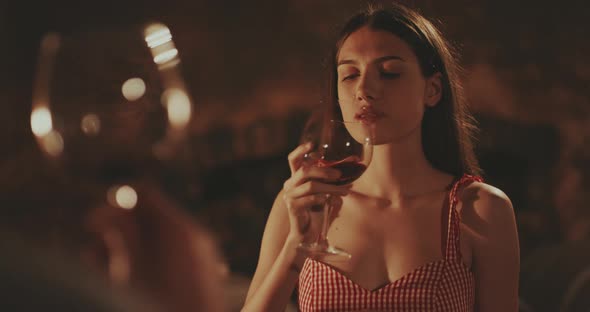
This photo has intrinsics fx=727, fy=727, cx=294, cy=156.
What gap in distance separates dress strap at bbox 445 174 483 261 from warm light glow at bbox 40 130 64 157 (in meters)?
0.87

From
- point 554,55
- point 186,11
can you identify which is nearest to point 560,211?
point 554,55

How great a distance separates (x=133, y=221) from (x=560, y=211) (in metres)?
3.05

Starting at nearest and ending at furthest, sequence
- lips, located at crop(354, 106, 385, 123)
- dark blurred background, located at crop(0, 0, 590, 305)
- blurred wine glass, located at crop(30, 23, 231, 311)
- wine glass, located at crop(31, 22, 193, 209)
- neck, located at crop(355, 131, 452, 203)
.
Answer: blurred wine glass, located at crop(30, 23, 231, 311) → wine glass, located at crop(31, 22, 193, 209) → lips, located at crop(354, 106, 385, 123) → neck, located at crop(355, 131, 452, 203) → dark blurred background, located at crop(0, 0, 590, 305)

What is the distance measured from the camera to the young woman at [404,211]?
4.22ft

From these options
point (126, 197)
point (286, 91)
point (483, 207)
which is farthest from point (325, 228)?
point (286, 91)

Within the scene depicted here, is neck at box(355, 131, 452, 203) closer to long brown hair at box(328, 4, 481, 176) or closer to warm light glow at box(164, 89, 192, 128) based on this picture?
long brown hair at box(328, 4, 481, 176)

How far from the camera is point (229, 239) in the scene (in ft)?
12.4

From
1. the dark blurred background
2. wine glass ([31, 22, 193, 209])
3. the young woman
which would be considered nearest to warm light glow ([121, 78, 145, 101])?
wine glass ([31, 22, 193, 209])

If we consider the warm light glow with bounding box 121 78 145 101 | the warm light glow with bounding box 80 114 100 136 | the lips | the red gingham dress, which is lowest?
the red gingham dress

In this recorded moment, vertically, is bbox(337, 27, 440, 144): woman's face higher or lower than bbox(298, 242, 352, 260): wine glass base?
higher

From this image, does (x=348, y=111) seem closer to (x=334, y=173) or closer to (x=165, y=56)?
(x=334, y=173)

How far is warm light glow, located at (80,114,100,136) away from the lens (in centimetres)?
62

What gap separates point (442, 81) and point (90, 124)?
91cm

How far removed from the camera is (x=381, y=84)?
129 cm
